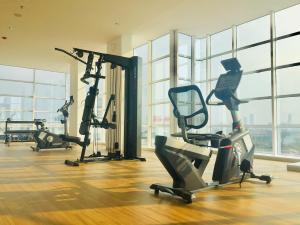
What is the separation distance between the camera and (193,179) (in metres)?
2.72

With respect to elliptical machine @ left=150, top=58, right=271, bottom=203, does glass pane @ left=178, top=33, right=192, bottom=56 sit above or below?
above

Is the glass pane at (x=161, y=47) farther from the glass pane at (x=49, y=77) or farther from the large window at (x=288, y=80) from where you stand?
the glass pane at (x=49, y=77)

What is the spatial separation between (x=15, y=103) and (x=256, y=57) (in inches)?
396

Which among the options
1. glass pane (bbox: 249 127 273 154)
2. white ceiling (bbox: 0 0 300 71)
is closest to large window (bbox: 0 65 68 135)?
white ceiling (bbox: 0 0 300 71)

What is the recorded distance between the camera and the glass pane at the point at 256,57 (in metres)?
6.84

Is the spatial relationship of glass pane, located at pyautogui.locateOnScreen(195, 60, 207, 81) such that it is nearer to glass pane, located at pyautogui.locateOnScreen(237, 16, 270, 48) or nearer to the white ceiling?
the white ceiling

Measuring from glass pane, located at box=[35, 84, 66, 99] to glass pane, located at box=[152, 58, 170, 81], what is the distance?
6.24 m

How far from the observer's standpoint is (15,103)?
40.2ft

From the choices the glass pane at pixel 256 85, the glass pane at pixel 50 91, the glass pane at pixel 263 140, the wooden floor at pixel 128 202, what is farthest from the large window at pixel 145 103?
the glass pane at pixel 50 91

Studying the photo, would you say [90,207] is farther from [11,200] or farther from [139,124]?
[139,124]

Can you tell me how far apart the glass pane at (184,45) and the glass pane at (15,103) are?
7798mm

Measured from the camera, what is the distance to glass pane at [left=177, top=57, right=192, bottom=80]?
8.22 metres

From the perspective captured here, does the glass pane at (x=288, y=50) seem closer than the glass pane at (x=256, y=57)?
Yes

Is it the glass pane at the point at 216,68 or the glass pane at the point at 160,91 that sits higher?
the glass pane at the point at 216,68
